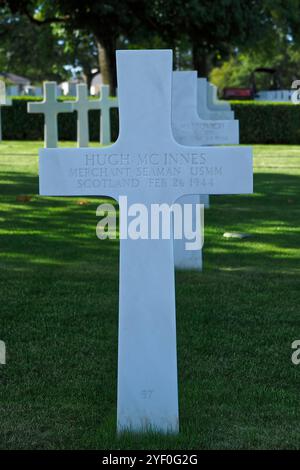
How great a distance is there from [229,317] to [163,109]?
2292 millimetres

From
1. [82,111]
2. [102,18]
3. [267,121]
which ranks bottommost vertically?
[267,121]

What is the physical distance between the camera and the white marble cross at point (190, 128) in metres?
7.02

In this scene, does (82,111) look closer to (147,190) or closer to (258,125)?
(258,125)

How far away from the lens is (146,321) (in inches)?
146

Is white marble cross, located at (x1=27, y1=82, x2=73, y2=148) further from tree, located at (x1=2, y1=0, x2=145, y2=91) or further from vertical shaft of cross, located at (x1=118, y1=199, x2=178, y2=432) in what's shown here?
vertical shaft of cross, located at (x1=118, y1=199, x2=178, y2=432)

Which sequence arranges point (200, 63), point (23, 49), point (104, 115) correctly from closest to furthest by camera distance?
point (104, 115), point (200, 63), point (23, 49)

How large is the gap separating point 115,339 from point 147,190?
5.83ft

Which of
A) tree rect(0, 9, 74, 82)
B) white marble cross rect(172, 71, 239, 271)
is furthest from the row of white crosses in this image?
tree rect(0, 9, 74, 82)

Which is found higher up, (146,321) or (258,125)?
(258,125)

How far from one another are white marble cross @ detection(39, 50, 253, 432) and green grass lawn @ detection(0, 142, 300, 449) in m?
0.21

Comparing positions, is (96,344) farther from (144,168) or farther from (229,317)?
(144,168)

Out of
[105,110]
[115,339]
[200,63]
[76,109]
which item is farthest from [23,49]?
[115,339]

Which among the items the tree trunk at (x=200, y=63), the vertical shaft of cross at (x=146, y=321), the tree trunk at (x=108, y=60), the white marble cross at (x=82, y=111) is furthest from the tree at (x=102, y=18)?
the vertical shaft of cross at (x=146, y=321)
